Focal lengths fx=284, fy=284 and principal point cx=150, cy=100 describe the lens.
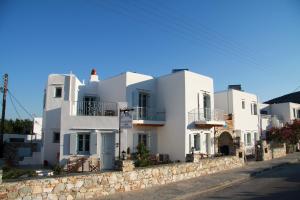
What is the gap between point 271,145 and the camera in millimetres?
26500

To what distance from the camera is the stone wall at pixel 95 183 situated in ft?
29.2

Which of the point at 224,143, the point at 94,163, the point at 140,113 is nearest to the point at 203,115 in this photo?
the point at 140,113

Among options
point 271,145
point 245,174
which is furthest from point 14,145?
point 271,145

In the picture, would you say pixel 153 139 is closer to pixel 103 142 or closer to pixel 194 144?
pixel 194 144

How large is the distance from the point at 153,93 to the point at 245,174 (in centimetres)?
911

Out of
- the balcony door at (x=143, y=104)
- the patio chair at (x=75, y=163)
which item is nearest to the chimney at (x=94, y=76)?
the balcony door at (x=143, y=104)

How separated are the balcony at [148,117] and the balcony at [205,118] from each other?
87.9 inches

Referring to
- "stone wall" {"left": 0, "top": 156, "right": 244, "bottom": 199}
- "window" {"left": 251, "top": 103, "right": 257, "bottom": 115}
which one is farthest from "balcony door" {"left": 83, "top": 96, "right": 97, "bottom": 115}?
"window" {"left": 251, "top": 103, "right": 257, "bottom": 115}

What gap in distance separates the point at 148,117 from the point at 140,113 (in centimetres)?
77

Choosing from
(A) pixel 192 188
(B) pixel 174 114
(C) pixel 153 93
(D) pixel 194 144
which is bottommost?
(A) pixel 192 188

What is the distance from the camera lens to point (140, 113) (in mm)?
20812

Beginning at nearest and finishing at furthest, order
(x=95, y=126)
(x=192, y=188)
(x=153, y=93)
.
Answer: (x=192, y=188)
(x=95, y=126)
(x=153, y=93)

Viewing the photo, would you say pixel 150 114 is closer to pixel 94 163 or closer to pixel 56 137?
pixel 94 163

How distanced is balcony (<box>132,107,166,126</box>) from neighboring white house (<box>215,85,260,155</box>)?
8.33 meters
